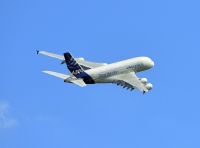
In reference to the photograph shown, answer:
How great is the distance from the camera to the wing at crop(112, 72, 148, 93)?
505 ft

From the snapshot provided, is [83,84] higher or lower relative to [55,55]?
lower

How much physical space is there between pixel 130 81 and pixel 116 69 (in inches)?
208

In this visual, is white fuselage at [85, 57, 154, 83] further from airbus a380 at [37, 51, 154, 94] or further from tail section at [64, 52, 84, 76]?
tail section at [64, 52, 84, 76]

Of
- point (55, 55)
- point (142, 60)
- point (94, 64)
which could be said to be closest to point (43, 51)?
point (55, 55)

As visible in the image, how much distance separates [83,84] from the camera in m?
154

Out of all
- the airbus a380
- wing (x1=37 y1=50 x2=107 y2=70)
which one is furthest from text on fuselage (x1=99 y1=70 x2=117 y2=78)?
wing (x1=37 y1=50 x2=107 y2=70)

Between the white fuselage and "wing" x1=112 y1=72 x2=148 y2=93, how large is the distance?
1023 mm

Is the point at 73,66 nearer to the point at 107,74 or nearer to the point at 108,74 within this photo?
the point at 107,74

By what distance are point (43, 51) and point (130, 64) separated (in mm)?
23207

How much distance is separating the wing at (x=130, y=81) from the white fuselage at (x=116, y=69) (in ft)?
3.36

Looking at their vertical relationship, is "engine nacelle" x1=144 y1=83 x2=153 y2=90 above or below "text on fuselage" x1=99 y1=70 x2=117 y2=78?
below

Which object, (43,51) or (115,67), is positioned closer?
(115,67)

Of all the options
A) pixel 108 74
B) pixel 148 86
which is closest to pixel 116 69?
pixel 108 74

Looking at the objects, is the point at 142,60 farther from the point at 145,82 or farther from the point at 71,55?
the point at 71,55
